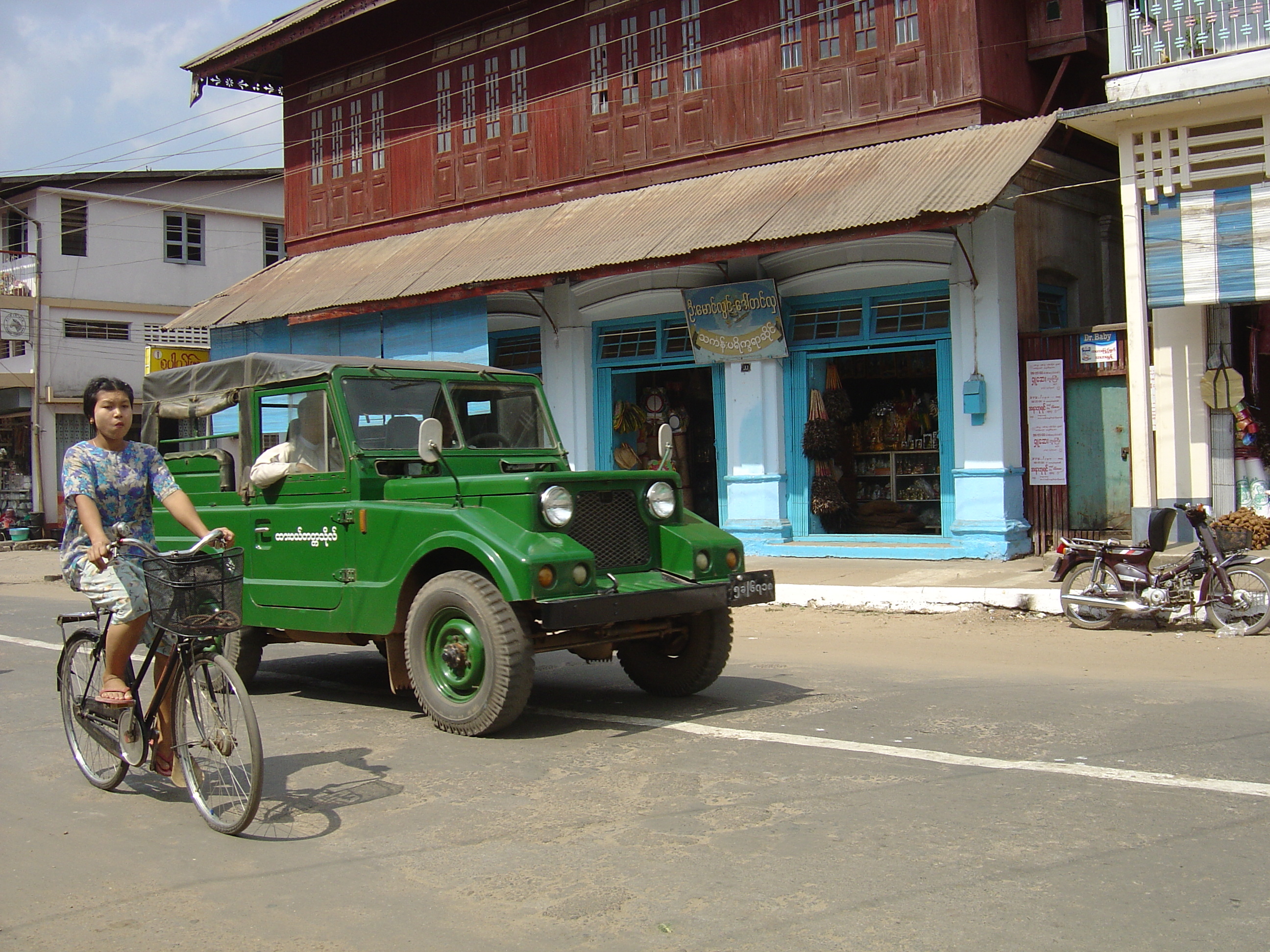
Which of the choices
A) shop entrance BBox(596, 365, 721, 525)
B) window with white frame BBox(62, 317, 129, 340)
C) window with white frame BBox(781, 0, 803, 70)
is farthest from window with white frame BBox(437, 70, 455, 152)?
window with white frame BBox(62, 317, 129, 340)

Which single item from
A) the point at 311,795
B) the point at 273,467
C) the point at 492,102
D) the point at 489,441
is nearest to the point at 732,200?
the point at 492,102

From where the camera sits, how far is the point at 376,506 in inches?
261

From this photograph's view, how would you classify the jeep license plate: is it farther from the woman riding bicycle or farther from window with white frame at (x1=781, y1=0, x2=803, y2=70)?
window with white frame at (x1=781, y1=0, x2=803, y2=70)

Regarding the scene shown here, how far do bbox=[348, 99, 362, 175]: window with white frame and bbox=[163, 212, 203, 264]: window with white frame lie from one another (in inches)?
508

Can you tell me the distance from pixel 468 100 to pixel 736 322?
683 cm

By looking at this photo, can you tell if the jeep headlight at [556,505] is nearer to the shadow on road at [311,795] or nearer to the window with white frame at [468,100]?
the shadow on road at [311,795]

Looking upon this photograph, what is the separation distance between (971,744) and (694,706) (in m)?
1.72

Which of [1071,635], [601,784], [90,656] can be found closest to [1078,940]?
[601,784]

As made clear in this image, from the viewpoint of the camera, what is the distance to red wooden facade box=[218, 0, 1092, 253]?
14117 mm

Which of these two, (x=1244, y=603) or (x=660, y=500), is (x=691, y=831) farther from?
(x=1244, y=603)

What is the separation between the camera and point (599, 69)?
17.1m

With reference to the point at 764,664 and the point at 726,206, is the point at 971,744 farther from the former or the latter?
the point at 726,206

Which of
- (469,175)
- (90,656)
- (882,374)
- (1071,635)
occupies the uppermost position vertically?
(469,175)

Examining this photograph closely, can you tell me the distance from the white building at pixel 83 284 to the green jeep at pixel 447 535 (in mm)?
21918
